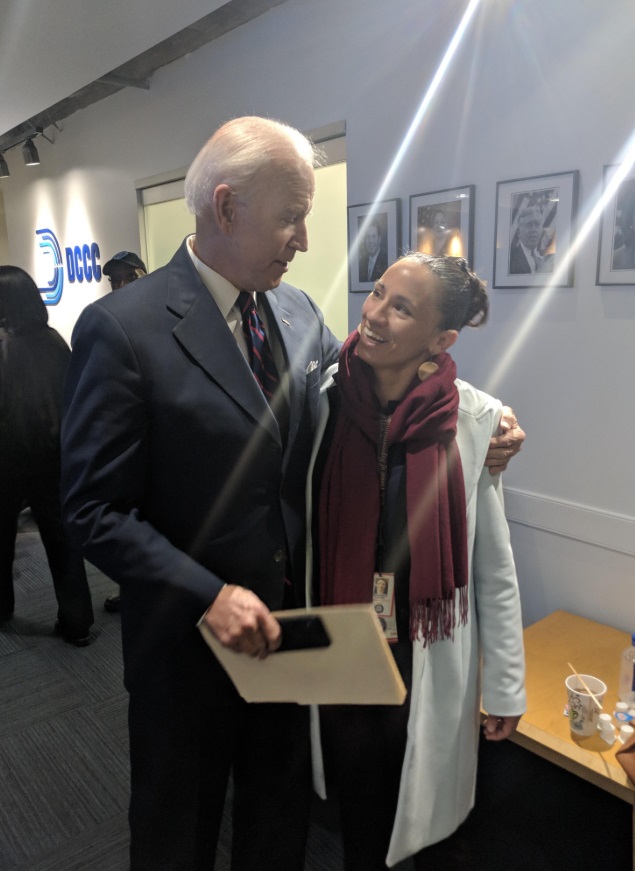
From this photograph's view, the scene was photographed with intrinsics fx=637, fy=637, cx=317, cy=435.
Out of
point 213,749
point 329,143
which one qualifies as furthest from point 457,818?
point 329,143

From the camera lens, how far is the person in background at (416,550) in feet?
4.47

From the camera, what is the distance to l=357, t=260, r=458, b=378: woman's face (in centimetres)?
136

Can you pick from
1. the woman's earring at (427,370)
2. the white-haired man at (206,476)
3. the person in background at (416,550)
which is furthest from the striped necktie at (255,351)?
the woman's earring at (427,370)

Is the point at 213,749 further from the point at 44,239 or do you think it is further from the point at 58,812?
the point at 44,239

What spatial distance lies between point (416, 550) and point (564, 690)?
0.94 meters

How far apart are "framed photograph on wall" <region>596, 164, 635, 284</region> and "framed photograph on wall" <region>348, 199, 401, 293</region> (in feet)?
2.98

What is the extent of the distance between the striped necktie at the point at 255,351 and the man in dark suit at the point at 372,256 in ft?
5.53

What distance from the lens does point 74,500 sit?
3.77ft

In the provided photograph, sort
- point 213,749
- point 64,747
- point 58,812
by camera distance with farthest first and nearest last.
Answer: point 64,747 → point 58,812 → point 213,749

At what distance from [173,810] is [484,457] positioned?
40.2 inches

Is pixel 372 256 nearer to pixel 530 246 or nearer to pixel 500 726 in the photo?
pixel 530 246

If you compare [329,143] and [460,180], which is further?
[329,143]

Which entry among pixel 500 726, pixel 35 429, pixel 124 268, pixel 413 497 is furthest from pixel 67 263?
pixel 500 726

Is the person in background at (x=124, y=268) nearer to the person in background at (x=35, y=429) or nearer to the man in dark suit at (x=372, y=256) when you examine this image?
the person in background at (x=35, y=429)
